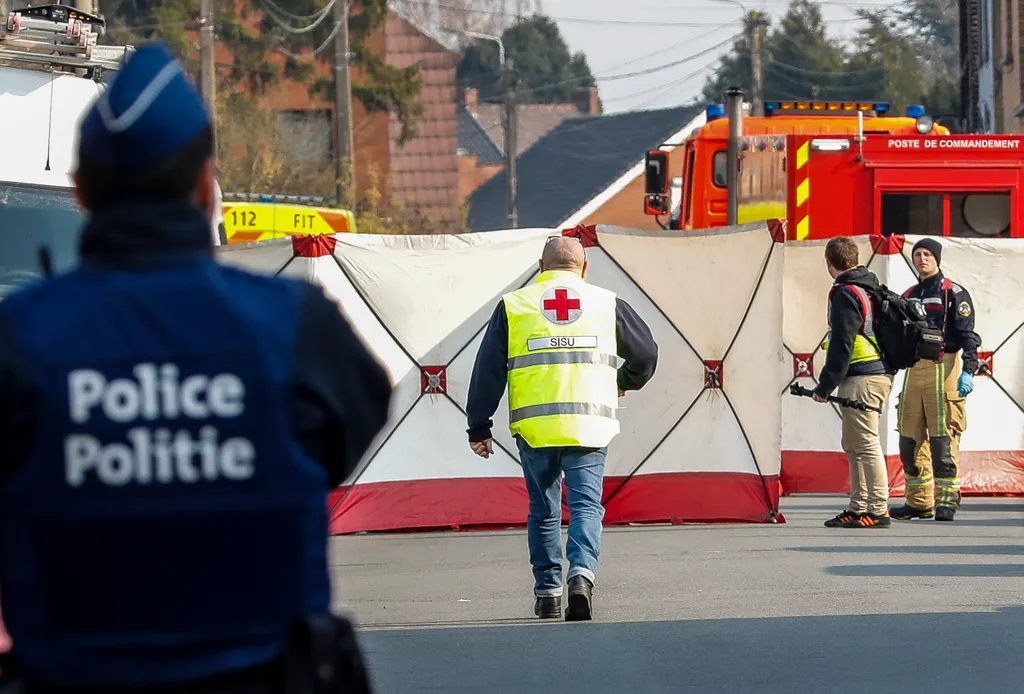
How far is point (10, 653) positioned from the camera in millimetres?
2889

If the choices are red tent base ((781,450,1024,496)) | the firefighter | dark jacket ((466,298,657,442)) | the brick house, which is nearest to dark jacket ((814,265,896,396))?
the firefighter

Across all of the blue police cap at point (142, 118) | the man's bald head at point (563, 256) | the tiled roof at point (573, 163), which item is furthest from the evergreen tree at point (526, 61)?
the blue police cap at point (142, 118)

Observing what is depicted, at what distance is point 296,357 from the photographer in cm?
288

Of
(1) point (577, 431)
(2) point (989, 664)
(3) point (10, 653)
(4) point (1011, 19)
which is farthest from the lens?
(4) point (1011, 19)

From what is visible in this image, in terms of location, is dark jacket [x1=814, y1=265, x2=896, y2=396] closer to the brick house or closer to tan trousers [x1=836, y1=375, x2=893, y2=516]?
tan trousers [x1=836, y1=375, x2=893, y2=516]

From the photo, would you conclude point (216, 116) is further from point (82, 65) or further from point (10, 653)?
point (10, 653)

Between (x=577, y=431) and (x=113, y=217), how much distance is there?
5740 millimetres

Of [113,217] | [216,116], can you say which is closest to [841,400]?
[113,217]

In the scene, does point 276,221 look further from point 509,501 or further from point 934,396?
point 934,396

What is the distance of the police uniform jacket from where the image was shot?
2779 mm

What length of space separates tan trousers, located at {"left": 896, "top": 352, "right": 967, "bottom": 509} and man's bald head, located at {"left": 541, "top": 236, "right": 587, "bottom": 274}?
4585mm

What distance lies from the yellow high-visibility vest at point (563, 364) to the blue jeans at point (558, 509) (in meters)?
0.11

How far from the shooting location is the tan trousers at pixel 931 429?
41.5ft

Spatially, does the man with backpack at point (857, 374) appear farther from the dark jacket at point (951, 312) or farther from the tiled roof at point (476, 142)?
the tiled roof at point (476, 142)
